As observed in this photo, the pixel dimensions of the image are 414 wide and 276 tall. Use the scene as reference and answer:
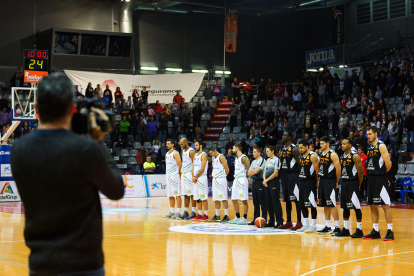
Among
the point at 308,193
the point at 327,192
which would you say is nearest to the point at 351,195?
the point at 327,192

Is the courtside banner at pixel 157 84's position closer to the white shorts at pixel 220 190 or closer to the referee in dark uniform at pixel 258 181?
the white shorts at pixel 220 190

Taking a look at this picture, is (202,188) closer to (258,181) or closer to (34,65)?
(258,181)

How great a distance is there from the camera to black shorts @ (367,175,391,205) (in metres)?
10.8

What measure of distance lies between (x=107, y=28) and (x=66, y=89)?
113ft

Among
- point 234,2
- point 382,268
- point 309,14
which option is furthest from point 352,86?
point 382,268

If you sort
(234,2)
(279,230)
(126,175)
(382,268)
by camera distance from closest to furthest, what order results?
(382,268) < (279,230) < (126,175) < (234,2)

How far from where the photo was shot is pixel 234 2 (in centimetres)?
3553

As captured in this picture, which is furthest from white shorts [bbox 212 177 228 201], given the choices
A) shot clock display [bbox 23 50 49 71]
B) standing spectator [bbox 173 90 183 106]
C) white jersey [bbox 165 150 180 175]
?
standing spectator [bbox 173 90 183 106]

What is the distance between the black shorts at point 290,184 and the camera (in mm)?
12703

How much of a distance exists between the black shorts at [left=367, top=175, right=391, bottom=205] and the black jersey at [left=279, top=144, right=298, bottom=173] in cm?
218

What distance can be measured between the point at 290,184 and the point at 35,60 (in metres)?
11.4

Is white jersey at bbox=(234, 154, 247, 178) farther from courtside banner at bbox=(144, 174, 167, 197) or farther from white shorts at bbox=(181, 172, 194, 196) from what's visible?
courtside banner at bbox=(144, 174, 167, 197)

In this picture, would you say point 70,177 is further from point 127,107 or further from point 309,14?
point 309,14

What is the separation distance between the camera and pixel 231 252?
9539 mm
